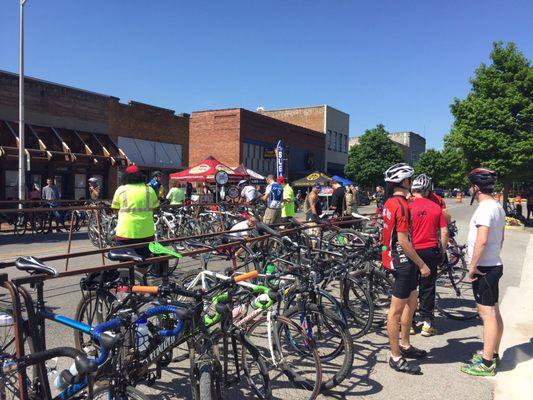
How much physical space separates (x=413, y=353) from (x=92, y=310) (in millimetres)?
3267

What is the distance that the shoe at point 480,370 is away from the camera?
4305 millimetres

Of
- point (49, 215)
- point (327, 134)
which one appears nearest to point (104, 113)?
point (49, 215)

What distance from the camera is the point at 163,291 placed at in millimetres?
3250

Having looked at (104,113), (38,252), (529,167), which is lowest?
(38,252)

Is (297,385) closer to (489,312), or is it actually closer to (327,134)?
(489,312)

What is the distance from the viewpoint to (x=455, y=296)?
7258mm

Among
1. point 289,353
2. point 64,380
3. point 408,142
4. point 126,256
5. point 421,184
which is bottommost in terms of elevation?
point 289,353

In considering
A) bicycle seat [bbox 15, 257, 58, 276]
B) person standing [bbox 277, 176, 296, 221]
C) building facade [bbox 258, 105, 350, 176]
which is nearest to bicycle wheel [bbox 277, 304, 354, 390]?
bicycle seat [bbox 15, 257, 58, 276]

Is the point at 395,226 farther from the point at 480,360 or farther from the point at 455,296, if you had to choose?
the point at 455,296

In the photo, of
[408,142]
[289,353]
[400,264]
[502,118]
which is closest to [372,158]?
[502,118]

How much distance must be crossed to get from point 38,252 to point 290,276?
8.91 m

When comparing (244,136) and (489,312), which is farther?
(244,136)

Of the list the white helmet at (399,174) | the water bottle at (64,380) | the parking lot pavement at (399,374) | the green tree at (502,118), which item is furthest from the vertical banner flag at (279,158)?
the water bottle at (64,380)

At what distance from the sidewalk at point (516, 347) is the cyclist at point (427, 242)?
872 mm
